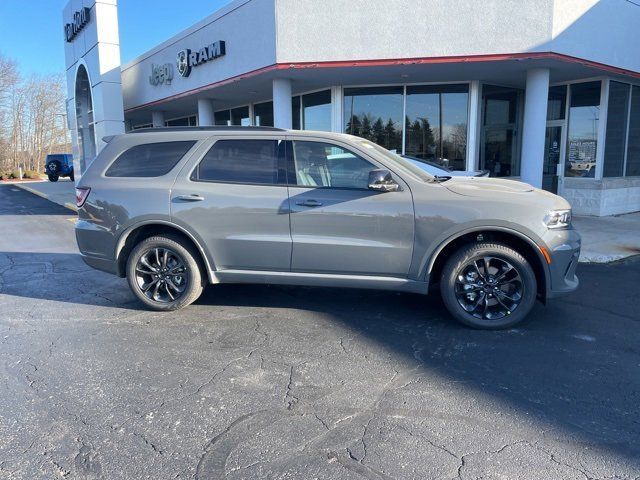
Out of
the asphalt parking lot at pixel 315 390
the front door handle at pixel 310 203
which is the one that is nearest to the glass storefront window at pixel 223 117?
the asphalt parking lot at pixel 315 390

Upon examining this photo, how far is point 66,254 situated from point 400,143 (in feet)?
27.5

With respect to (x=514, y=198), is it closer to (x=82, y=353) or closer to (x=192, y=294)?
(x=192, y=294)

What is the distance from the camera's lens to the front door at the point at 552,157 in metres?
13.7

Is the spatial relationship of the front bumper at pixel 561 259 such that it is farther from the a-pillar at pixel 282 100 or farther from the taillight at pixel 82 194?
the a-pillar at pixel 282 100

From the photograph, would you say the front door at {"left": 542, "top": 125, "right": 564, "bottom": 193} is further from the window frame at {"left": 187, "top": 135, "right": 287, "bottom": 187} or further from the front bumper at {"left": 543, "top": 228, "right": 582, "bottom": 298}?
the window frame at {"left": 187, "top": 135, "right": 287, "bottom": 187}

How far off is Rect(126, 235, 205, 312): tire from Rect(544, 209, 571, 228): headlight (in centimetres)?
346

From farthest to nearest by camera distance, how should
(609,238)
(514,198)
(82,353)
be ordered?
(609,238) → (514,198) → (82,353)

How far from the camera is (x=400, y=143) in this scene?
13141 millimetres

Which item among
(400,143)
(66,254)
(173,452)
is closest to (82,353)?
(173,452)

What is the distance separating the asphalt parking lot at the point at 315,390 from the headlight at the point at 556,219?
39.8 inches

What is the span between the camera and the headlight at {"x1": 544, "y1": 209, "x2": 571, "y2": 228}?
4570 mm

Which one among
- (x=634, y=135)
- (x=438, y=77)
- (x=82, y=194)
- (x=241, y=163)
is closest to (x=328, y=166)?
(x=241, y=163)

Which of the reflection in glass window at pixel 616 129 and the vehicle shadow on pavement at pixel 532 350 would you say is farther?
the reflection in glass window at pixel 616 129

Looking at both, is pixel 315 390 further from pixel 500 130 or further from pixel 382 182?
pixel 500 130
